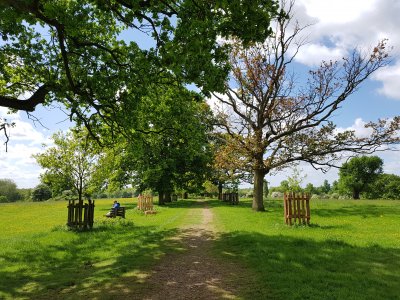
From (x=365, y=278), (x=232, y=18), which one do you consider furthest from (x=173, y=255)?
(x=232, y=18)

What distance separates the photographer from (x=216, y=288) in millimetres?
7984

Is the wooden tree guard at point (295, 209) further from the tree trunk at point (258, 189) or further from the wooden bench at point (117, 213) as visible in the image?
the wooden bench at point (117, 213)

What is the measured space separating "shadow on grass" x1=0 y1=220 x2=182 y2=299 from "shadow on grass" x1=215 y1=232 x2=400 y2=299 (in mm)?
3140

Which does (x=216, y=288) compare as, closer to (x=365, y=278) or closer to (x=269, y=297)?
(x=269, y=297)

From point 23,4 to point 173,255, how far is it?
9.37m

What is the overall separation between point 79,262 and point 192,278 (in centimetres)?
501

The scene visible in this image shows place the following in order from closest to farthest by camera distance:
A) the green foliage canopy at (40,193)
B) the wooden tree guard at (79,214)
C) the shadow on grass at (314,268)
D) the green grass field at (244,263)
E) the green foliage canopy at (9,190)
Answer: the shadow on grass at (314,268) → the green grass field at (244,263) → the wooden tree guard at (79,214) → the green foliage canopy at (40,193) → the green foliage canopy at (9,190)

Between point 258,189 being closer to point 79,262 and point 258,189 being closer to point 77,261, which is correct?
point 77,261

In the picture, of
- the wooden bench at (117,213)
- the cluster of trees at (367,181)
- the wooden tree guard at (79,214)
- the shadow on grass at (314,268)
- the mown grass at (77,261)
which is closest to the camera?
the shadow on grass at (314,268)

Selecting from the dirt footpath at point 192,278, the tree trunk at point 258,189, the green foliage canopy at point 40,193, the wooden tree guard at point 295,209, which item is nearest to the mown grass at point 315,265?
the dirt footpath at point 192,278

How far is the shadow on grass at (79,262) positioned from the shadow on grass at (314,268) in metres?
3.14

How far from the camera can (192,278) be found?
8961 millimetres

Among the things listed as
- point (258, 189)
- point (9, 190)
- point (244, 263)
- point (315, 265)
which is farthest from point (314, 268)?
point (9, 190)

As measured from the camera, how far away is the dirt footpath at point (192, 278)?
7613 mm
